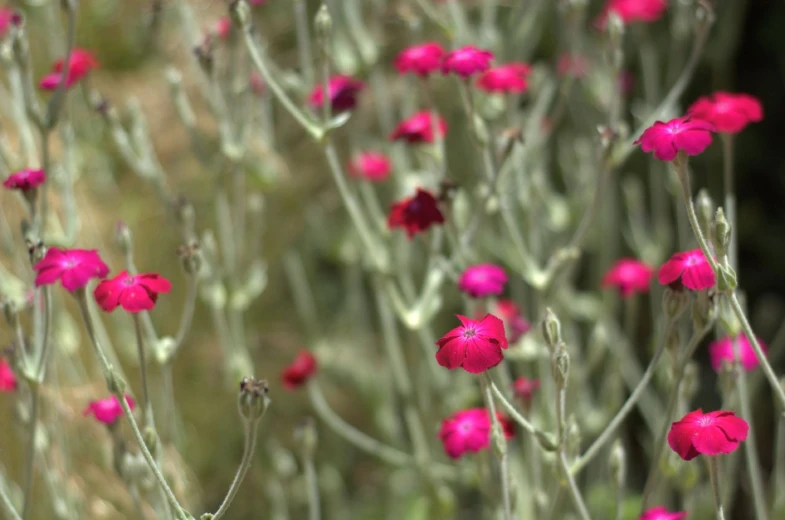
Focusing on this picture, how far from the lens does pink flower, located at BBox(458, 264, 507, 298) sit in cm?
124

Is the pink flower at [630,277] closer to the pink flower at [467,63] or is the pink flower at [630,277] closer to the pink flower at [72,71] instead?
the pink flower at [467,63]

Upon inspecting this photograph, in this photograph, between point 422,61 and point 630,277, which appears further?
point 630,277

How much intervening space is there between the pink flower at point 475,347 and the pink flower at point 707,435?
0.19 m

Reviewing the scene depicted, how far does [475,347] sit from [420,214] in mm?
380

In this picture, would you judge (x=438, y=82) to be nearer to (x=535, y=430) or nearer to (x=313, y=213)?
(x=313, y=213)

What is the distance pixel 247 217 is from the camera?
7.45 ft

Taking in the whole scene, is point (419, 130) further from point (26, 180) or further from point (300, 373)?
point (26, 180)

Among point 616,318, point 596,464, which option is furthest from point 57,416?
point 616,318

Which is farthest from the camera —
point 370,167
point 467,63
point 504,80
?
point 370,167

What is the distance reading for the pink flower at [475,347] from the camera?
84 centimetres

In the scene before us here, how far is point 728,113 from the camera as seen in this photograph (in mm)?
1122

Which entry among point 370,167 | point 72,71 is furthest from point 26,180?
point 370,167

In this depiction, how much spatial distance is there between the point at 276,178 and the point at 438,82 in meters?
0.57

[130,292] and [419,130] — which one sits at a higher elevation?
[419,130]
